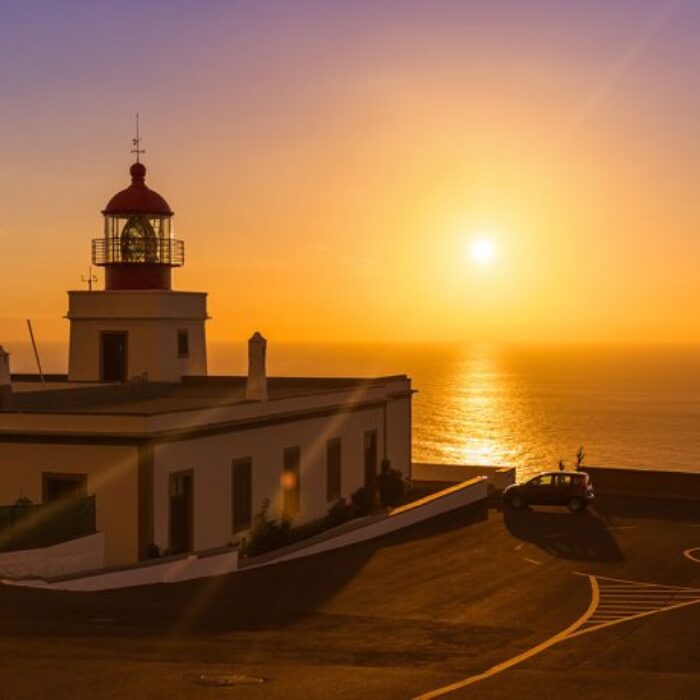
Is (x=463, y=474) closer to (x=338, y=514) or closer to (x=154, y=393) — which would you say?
(x=338, y=514)

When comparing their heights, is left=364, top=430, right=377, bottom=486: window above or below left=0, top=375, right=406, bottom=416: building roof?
below

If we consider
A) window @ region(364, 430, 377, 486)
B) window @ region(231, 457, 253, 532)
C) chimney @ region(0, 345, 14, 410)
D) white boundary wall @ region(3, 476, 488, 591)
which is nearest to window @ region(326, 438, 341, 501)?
white boundary wall @ region(3, 476, 488, 591)

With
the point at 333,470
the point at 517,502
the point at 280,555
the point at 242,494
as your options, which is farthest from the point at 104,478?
the point at 517,502

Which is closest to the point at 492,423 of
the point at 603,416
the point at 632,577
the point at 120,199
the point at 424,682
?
the point at 603,416

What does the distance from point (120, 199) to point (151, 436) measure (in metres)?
16.3

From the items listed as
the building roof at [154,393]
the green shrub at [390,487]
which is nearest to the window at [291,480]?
the building roof at [154,393]

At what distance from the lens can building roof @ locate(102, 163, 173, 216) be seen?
41.4 m

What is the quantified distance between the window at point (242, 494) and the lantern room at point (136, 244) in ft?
37.3

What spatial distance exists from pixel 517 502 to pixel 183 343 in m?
12.9

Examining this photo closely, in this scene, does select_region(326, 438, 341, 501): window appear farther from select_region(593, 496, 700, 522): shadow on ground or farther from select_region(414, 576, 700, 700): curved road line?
select_region(414, 576, 700, 700): curved road line

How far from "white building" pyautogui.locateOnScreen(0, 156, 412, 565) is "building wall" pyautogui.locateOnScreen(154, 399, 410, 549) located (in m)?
0.05

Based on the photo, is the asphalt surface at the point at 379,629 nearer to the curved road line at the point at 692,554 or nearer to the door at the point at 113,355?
the curved road line at the point at 692,554

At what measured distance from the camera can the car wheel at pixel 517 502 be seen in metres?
40.7

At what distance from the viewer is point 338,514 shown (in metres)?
36.6
